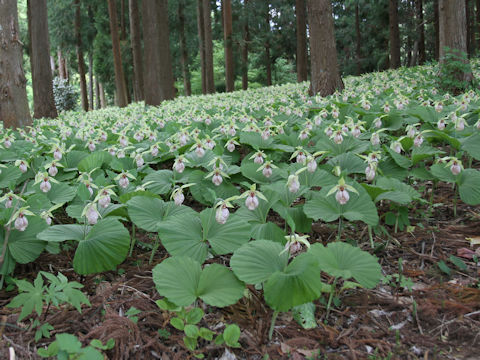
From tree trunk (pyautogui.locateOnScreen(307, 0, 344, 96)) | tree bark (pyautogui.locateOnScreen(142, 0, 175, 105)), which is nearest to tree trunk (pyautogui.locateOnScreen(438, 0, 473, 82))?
tree trunk (pyautogui.locateOnScreen(307, 0, 344, 96))

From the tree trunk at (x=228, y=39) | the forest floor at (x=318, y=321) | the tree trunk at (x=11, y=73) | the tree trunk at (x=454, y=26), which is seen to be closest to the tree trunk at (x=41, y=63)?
the tree trunk at (x=11, y=73)

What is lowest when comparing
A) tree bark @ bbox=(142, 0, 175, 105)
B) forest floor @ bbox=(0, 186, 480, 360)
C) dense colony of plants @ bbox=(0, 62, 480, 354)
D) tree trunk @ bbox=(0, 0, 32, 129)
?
forest floor @ bbox=(0, 186, 480, 360)

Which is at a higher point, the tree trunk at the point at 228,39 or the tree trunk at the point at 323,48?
the tree trunk at the point at 228,39

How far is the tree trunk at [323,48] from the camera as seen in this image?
699cm

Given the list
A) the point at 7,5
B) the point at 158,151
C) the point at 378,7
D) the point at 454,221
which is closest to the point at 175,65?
the point at 378,7

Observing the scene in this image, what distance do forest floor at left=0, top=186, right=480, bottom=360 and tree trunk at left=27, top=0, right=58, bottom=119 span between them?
920 cm

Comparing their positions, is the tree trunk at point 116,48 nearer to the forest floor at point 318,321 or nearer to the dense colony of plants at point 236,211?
the dense colony of plants at point 236,211

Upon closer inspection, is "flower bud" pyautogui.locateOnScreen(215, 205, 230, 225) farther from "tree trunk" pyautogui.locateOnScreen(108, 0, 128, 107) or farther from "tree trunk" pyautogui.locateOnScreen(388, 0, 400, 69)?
"tree trunk" pyautogui.locateOnScreen(108, 0, 128, 107)

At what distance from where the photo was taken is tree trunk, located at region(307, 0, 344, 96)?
275 inches

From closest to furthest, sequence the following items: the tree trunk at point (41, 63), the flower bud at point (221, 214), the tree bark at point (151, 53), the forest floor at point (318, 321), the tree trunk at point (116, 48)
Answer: the forest floor at point (318, 321) → the flower bud at point (221, 214) → the tree trunk at point (41, 63) → the tree bark at point (151, 53) → the tree trunk at point (116, 48)

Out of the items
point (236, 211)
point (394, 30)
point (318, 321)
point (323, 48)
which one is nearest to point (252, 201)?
point (236, 211)

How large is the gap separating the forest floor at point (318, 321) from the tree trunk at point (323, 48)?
564 cm

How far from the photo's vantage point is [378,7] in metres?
17.3

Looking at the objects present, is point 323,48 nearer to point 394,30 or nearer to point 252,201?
point 252,201
